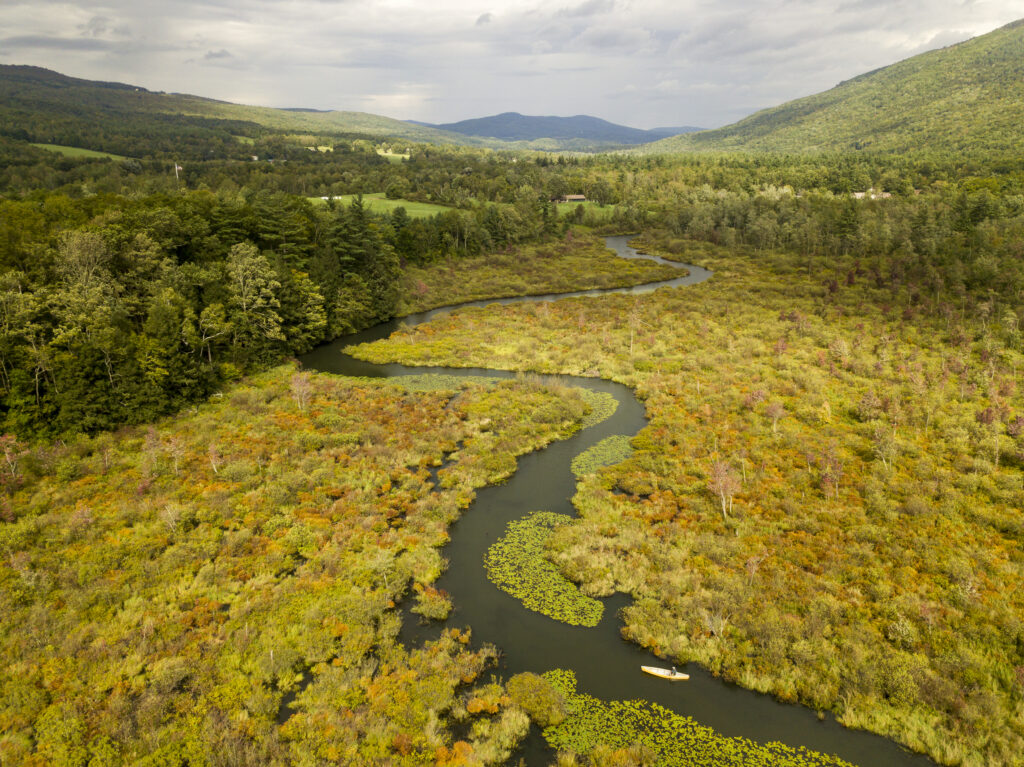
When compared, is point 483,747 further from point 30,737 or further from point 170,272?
point 170,272

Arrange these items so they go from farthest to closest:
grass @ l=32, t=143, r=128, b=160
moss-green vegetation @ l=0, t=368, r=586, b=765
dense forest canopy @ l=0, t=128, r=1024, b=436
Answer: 1. grass @ l=32, t=143, r=128, b=160
2. dense forest canopy @ l=0, t=128, r=1024, b=436
3. moss-green vegetation @ l=0, t=368, r=586, b=765

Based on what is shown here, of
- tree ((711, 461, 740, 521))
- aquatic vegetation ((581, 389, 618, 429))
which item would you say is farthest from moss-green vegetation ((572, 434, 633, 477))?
tree ((711, 461, 740, 521))

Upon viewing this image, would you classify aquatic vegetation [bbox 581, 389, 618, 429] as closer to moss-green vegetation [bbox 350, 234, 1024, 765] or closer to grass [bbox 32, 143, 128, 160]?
moss-green vegetation [bbox 350, 234, 1024, 765]

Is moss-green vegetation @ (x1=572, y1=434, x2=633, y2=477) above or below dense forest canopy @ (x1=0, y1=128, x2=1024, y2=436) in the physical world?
below

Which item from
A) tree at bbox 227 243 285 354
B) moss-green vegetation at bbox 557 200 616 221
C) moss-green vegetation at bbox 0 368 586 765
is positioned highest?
moss-green vegetation at bbox 557 200 616 221

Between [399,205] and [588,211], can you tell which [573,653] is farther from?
[588,211]

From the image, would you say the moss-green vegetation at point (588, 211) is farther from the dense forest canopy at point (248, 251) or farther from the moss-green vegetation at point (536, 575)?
the moss-green vegetation at point (536, 575)

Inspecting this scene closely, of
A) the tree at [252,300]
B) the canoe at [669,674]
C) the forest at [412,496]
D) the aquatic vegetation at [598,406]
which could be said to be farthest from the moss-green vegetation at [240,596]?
the tree at [252,300]
